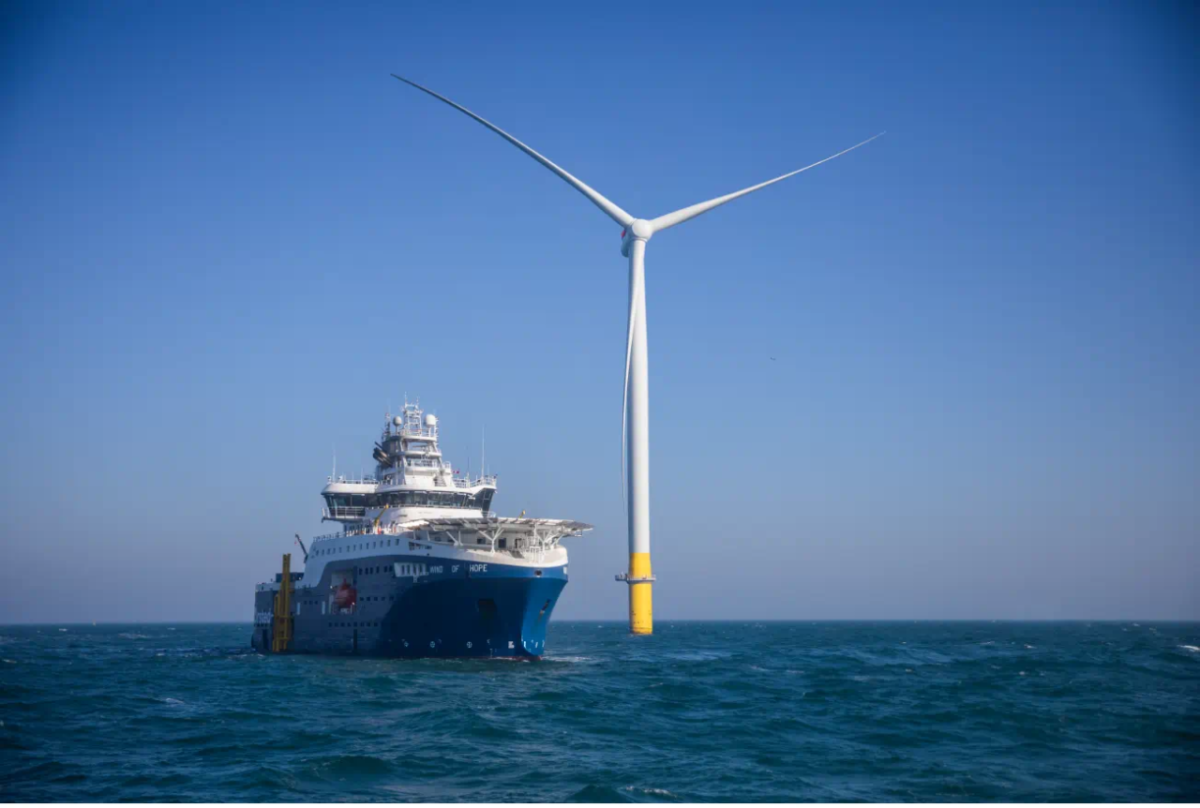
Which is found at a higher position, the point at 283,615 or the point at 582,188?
the point at 582,188

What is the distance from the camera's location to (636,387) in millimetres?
64562

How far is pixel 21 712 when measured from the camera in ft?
142

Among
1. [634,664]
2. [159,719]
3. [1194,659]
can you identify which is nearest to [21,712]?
[159,719]

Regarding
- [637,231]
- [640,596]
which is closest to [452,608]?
[640,596]

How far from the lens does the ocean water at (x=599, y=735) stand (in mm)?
27359

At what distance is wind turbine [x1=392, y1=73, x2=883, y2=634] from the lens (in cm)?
6291

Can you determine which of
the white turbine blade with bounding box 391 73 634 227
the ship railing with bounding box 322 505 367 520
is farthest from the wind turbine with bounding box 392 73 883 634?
the ship railing with bounding box 322 505 367 520

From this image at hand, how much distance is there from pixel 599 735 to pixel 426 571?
33.1 m

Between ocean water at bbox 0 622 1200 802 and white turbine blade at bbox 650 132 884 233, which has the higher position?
white turbine blade at bbox 650 132 884 233

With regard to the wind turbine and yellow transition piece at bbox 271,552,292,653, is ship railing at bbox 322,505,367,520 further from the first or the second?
the wind turbine

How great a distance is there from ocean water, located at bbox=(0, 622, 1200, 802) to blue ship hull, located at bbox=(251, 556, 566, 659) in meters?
3.93

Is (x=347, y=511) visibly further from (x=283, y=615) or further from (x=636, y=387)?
(x=636, y=387)

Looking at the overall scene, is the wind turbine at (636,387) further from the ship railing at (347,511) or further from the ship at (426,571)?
the ship railing at (347,511)

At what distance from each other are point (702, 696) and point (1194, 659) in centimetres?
5431
